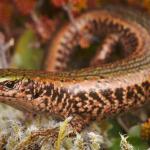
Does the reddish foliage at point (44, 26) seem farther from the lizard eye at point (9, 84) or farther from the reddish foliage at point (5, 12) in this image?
the lizard eye at point (9, 84)

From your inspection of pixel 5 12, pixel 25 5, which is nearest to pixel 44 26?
pixel 25 5

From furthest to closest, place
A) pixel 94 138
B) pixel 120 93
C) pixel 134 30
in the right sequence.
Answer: pixel 134 30, pixel 120 93, pixel 94 138

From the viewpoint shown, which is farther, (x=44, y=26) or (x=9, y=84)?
(x=44, y=26)

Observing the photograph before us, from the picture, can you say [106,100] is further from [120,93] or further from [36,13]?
[36,13]

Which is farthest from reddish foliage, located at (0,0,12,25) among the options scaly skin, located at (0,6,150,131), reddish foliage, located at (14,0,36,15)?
scaly skin, located at (0,6,150,131)

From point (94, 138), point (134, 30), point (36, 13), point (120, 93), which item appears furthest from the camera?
point (36, 13)

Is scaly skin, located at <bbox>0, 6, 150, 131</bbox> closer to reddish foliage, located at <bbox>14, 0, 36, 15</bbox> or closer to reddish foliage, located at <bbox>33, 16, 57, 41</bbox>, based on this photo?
reddish foliage, located at <bbox>33, 16, 57, 41</bbox>

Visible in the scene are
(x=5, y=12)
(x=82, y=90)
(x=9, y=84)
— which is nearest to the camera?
(x=9, y=84)

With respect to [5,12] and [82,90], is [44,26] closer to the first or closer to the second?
[5,12]

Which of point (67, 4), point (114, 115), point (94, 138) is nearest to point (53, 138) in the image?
point (94, 138)

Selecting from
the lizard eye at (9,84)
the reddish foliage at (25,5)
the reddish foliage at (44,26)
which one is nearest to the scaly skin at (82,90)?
the lizard eye at (9,84)

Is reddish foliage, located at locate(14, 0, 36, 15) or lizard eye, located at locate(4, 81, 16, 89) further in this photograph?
reddish foliage, located at locate(14, 0, 36, 15)
